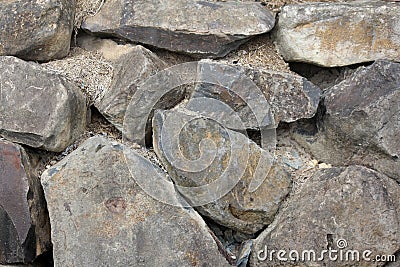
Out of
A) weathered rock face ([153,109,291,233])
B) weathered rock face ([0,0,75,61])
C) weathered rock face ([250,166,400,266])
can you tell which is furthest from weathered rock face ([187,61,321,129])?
weathered rock face ([0,0,75,61])

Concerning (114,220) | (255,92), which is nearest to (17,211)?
(114,220)

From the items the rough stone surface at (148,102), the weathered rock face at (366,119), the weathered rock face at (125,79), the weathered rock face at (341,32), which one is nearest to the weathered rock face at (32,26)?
the weathered rock face at (125,79)

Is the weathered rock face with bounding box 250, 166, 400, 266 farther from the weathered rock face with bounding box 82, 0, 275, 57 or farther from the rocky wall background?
the weathered rock face with bounding box 82, 0, 275, 57

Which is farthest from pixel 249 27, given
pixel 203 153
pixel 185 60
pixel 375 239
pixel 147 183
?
pixel 375 239

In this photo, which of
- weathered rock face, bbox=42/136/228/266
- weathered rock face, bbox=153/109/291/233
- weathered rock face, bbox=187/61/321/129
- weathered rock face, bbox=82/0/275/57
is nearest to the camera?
weathered rock face, bbox=42/136/228/266

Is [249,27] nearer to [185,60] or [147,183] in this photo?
[185,60]

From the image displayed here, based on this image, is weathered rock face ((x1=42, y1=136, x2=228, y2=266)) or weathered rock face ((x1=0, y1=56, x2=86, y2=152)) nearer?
weathered rock face ((x1=42, y1=136, x2=228, y2=266))

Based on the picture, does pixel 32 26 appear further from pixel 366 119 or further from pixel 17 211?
pixel 366 119
